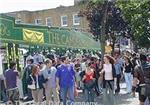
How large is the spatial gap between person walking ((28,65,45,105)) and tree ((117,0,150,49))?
44.4 ft

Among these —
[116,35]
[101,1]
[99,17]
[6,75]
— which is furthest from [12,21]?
[116,35]

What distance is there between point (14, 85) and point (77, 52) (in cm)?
1531

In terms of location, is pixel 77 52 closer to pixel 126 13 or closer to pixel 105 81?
pixel 126 13

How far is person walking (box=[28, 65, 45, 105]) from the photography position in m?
15.4

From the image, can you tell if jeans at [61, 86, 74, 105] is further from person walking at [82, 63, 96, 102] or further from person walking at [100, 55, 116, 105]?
person walking at [100, 55, 116, 105]

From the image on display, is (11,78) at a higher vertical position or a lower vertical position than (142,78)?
lower

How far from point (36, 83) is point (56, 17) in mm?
44977

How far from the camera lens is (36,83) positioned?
15445 mm

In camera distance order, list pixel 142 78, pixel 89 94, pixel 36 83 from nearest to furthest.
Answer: pixel 142 78 → pixel 36 83 → pixel 89 94

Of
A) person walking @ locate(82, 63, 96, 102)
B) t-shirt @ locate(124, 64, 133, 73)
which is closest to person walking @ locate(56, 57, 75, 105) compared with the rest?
person walking @ locate(82, 63, 96, 102)

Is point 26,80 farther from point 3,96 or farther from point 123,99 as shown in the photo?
point 123,99

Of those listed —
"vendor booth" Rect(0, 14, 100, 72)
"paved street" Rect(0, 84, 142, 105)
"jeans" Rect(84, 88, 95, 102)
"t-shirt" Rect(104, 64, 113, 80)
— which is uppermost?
"vendor booth" Rect(0, 14, 100, 72)

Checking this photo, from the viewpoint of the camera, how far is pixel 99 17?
38.9 meters

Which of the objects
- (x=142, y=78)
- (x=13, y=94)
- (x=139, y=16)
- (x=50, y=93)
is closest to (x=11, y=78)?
(x=13, y=94)
